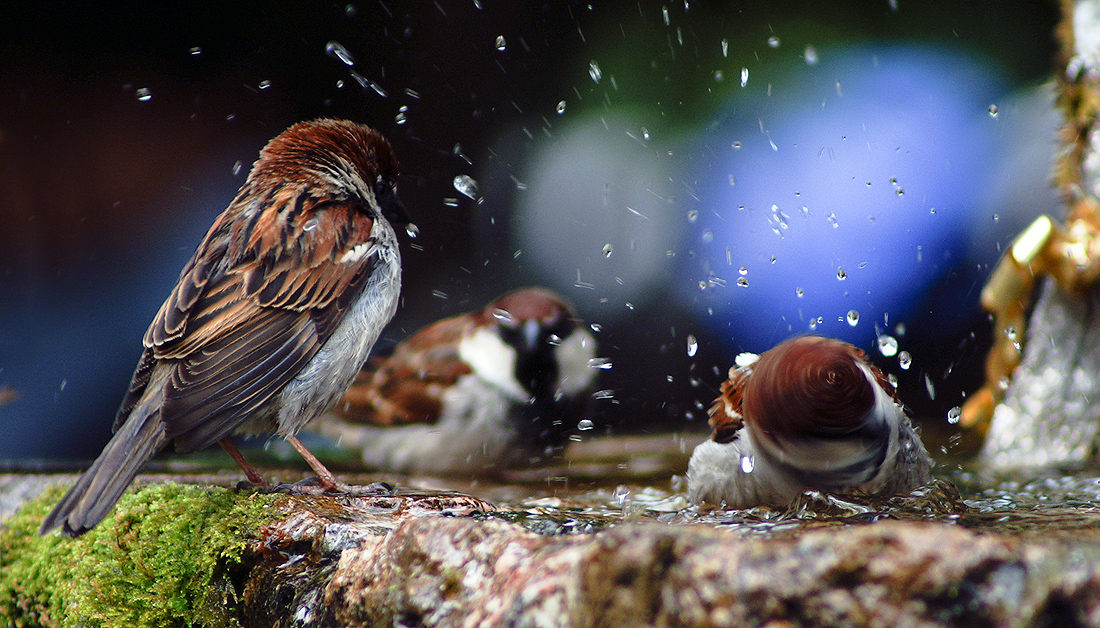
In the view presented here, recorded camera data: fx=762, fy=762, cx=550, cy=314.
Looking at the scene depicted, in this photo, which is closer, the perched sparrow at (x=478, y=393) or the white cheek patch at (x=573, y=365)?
the perched sparrow at (x=478, y=393)

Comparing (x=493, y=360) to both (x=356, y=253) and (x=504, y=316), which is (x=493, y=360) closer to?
(x=504, y=316)

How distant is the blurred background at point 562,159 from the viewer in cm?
507

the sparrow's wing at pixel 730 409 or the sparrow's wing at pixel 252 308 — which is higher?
the sparrow's wing at pixel 730 409

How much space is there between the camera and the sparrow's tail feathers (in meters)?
1.71

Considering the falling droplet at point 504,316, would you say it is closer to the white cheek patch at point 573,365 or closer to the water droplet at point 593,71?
the white cheek patch at point 573,365

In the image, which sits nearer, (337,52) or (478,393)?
(478,393)

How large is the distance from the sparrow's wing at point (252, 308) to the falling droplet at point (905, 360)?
11.9 feet

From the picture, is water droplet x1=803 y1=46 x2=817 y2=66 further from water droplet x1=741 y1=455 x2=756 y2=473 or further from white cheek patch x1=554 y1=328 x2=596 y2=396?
water droplet x1=741 y1=455 x2=756 y2=473

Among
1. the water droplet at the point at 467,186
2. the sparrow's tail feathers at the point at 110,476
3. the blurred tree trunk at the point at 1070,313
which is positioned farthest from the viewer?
the water droplet at the point at 467,186

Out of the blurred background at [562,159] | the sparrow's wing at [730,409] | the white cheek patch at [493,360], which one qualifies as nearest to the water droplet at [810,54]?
the blurred background at [562,159]

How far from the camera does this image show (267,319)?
6.96 ft

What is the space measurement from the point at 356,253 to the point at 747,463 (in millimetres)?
→ 1289

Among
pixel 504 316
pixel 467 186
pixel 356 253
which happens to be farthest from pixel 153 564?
pixel 467 186

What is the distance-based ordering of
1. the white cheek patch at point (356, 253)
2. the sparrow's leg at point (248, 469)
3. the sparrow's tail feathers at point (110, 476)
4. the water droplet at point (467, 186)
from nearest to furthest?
the sparrow's tail feathers at point (110, 476) < the sparrow's leg at point (248, 469) < the white cheek patch at point (356, 253) < the water droplet at point (467, 186)
